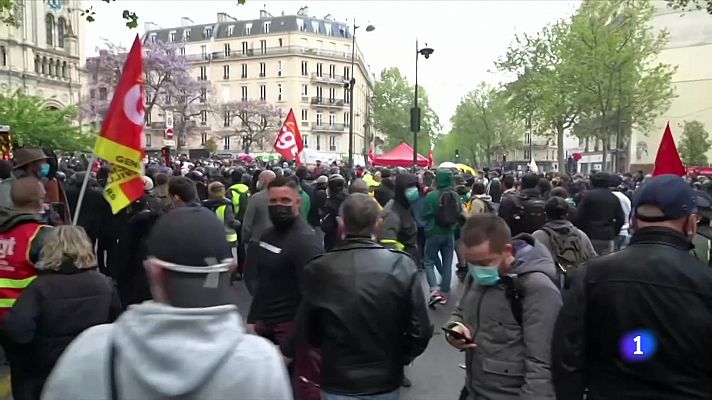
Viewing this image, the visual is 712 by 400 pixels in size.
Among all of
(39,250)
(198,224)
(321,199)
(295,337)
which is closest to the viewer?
(198,224)

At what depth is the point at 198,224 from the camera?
72.9 inches

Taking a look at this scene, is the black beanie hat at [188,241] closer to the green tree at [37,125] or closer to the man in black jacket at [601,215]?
the man in black jacket at [601,215]

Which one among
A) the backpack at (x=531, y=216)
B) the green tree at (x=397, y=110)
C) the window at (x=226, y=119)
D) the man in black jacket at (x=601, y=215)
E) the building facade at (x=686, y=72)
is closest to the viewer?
the backpack at (x=531, y=216)

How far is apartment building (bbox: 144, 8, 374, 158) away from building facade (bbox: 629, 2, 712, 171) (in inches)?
1492

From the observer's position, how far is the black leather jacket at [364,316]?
3287 millimetres

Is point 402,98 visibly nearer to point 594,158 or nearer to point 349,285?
point 594,158

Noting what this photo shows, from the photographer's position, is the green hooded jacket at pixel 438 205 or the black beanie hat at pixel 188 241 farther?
the green hooded jacket at pixel 438 205

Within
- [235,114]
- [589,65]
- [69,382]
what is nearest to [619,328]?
[69,382]

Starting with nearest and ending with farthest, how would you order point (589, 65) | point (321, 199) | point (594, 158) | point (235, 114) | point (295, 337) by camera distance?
point (295, 337), point (321, 199), point (589, 65), point (594, 158), point (235, 114)

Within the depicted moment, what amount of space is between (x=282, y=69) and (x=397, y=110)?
53.5ft

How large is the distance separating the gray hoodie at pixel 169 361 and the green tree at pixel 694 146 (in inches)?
1931

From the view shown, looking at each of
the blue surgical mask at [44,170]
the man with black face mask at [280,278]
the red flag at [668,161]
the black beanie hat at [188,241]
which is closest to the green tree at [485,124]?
the red flag at [668,161]

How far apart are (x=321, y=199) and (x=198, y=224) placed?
9.28 m

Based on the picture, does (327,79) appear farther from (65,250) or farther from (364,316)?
(364,316)
